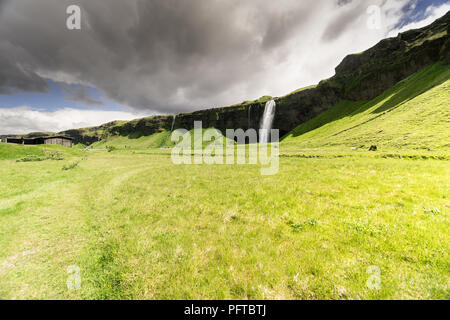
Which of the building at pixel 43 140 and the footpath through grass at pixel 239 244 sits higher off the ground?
the building at pixel 43 140

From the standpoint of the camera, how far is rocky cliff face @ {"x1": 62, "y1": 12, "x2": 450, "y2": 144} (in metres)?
82.1

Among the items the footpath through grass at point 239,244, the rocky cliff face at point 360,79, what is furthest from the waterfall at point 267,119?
the footpath through grass at point 239,244

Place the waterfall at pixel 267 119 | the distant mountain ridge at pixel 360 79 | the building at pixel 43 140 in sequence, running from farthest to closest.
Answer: the waterfall at pixel 267 119 → the building at pixel 43 140 → the distant mountain ridge at pixel 360 79

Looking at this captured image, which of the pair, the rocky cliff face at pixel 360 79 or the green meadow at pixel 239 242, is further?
the rocky cliff face at pixel 360 79

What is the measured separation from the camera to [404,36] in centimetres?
10131

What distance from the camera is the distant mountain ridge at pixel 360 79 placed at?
82.0m

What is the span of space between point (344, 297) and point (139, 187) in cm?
1641

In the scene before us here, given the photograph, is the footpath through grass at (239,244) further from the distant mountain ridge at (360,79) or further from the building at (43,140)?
the distant mountain ridge at (360,79)

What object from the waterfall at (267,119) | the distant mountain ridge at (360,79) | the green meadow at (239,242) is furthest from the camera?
the waterfall at (267,119)

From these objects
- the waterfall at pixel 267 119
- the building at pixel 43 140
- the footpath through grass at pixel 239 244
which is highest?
the waterfall at pixel 267 119

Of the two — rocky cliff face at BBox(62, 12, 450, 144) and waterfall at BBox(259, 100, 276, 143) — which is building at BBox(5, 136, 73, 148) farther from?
waterfall at BBox(259, 100, 276, 143)

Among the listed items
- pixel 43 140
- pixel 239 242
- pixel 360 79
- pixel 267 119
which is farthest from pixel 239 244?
pixel 267 119
